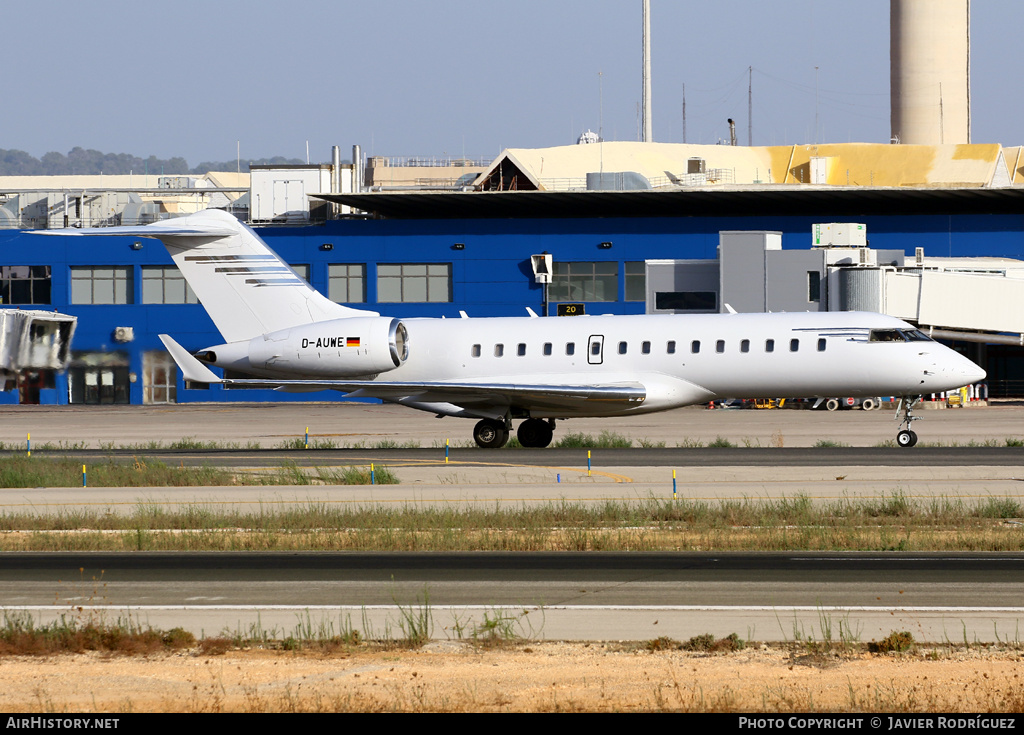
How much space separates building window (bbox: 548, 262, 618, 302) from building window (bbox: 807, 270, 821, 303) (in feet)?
40.8

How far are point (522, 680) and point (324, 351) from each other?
83.7 feet

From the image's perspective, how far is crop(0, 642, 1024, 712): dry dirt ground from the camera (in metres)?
9.56

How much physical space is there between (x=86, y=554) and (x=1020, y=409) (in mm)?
47674

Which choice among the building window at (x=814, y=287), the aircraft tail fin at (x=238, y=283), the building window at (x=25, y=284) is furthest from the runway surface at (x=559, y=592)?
the building window at (x=25, y=284)

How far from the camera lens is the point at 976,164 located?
3095 inches

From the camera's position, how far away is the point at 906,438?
33312mm

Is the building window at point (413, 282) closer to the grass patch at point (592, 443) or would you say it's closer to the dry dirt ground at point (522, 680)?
the grass patch at point (592, 443)

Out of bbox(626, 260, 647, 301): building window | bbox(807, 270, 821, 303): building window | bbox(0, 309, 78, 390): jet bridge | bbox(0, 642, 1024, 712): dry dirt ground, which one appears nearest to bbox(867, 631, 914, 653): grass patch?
bbox(0, 642, 1024, 712): dry dirt ground

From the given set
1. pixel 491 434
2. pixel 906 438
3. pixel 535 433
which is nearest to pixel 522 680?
pixel 906 438

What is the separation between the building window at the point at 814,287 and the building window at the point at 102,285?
127ft

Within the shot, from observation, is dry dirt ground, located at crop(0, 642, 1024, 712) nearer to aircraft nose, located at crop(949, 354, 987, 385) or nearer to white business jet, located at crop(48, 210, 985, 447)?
white business jet, located at crop(48, 210, 985, 447)

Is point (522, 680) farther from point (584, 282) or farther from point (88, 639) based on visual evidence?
point (584, 282)

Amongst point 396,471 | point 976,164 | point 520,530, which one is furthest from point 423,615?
point 976,164

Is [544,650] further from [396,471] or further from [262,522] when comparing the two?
[396,471]
